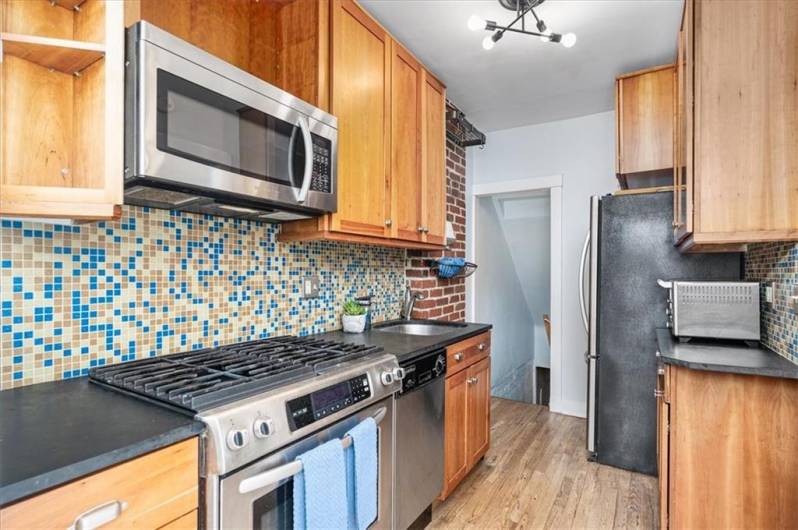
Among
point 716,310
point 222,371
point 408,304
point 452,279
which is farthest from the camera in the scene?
point 452,279

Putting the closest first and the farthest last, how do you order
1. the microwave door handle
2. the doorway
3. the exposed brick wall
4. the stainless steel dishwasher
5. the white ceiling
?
the microwave door handle → the stainless steel dishwasher → the white ceiling → the exposed brick wall → the doorway

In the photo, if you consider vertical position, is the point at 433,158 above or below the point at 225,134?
above

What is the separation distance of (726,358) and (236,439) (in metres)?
1.88

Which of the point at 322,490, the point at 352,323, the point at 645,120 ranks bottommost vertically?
the point at 322,490

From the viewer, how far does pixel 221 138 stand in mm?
1358

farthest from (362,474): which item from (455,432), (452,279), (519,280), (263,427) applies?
(519,280)

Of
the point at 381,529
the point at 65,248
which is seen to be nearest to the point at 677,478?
the point at 381,529

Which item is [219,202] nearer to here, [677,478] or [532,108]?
[677,478]

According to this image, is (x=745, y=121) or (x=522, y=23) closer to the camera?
(x=745, y=121)

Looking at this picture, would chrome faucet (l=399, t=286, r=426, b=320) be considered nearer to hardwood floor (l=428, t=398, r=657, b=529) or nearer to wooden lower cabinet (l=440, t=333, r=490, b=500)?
wooden lower cabinet (l=440, t=333, r=490, b=500)

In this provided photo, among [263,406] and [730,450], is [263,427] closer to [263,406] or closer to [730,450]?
[263,406]

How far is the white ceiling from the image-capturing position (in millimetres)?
2105

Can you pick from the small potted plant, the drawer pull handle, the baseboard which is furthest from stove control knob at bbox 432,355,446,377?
the baseboard

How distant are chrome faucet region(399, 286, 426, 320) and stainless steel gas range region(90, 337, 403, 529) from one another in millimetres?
1211
